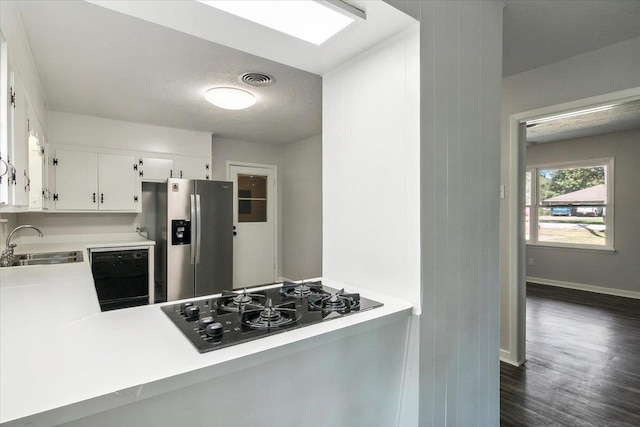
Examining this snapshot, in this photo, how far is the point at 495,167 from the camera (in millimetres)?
1734

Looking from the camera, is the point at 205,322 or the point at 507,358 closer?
the point at 205,322

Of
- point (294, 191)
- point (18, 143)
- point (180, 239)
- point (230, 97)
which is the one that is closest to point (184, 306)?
point (18, 143)

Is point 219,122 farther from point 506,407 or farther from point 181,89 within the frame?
point 506,407

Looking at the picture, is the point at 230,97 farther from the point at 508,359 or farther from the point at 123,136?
the point at 508,359

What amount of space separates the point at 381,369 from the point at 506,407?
144 centimetres

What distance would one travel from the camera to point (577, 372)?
253 cm

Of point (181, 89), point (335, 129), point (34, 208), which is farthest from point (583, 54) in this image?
point (34, 208)

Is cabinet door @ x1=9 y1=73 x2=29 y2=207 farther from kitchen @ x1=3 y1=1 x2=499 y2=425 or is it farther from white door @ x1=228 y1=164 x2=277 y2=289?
white door @ x1=228 y1=164 x2=277 y2=289

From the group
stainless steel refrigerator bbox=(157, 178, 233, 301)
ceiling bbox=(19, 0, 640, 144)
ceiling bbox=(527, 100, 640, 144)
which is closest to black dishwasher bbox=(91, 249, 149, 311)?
stainless steel refrigerator bbox=(157, 178, 233, 301)

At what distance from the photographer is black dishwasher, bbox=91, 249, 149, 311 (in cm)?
341

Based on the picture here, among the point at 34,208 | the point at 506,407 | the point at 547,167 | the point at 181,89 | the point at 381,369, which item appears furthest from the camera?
the point at 547,167

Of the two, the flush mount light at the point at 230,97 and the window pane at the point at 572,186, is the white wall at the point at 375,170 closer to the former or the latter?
the flush mount light at the point at 230,97

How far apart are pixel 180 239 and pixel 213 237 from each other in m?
0.40

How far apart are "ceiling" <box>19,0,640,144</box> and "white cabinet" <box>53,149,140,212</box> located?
1.73 feet
